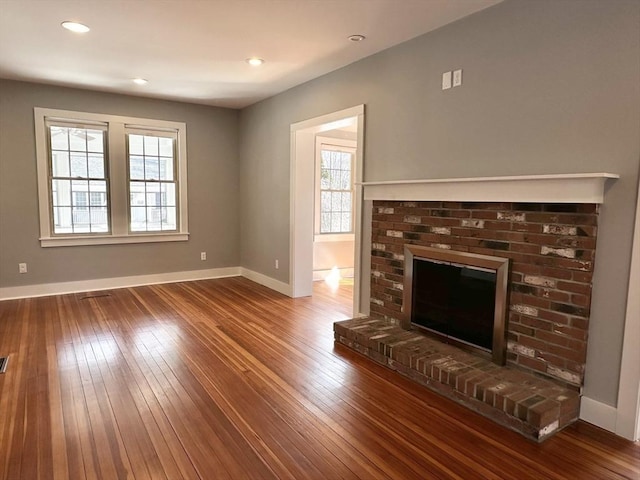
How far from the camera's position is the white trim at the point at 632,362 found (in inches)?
87.2

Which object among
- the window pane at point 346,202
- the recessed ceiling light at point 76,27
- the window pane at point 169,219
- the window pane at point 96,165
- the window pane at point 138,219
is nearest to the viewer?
the recessed ceiling light at point 76,27

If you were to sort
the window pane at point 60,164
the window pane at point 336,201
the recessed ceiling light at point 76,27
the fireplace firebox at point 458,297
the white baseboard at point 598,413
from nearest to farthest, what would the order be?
the white baseboard at point 598,413 → the fireplace firebox at point 458,297 → the recessed ceiling light at point 76,27 → the window pane at point 60,164 → the window pane at point 336,201

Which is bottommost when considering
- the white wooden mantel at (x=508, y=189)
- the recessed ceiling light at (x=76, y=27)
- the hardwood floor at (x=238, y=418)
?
the hardwood floor at (x=238, y=418)

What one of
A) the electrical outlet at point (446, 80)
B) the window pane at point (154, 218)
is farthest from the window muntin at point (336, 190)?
the electrical outlet at point (446, 80)

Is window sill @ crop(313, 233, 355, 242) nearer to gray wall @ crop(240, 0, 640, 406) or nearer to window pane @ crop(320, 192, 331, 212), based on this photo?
window pane @ crop(320, 192, 331, 212)

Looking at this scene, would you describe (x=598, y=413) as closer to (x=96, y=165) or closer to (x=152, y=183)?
(x=152, y=183)

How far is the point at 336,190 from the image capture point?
→ 686cm

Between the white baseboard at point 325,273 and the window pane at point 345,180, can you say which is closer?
the white baseboard at point 325,273

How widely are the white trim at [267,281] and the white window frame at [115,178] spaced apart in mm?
1096

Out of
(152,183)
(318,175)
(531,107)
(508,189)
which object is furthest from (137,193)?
(531,107)

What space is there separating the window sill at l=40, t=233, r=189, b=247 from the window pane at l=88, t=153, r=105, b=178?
2.77 ft

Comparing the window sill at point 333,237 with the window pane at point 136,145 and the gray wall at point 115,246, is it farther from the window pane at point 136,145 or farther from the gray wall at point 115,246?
the window pane at point 136,145

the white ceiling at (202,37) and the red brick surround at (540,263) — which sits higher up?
the white ceiling at (202,37)

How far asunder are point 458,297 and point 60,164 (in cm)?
518
